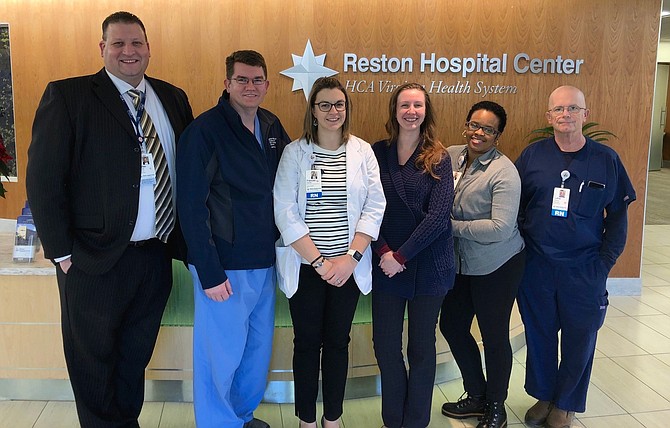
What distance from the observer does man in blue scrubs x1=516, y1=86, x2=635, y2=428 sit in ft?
8.89

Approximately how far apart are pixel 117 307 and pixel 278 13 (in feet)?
10.4

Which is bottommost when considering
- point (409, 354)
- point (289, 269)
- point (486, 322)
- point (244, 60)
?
point (409, 354)

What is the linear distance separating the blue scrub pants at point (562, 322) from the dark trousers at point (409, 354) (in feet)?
2.08

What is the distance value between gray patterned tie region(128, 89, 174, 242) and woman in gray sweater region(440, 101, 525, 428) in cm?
133

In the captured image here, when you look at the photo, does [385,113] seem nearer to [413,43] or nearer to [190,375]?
[413,43]

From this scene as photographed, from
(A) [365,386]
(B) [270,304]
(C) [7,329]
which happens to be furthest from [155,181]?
(A) [365,386]

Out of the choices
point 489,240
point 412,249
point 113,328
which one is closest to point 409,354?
point 412,249

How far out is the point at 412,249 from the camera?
245cm

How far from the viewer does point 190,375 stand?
3113mm

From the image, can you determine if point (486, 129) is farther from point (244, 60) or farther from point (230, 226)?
point (230, 226)

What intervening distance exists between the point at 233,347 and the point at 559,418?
1745 millimetres

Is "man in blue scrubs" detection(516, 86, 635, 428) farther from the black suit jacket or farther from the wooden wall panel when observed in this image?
the wooden wall panel

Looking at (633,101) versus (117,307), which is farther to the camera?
(633,101)

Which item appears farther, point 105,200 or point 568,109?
point 568,109
